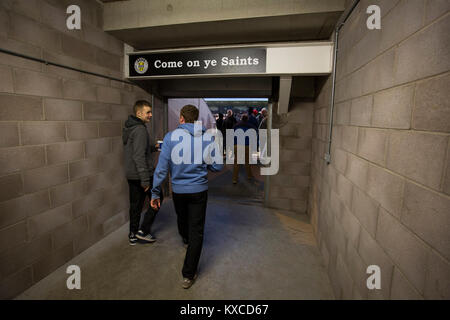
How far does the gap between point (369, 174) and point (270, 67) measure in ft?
Result: 5.68

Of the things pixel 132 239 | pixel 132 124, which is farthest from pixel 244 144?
pixel 132 239

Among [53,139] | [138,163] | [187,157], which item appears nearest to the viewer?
[187,157]

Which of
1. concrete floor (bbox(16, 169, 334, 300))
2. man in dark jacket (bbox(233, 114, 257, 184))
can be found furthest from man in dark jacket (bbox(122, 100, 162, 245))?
man in dark jacket (bbox(233, 114, 257, 184))

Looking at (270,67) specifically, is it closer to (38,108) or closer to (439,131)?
(439,131)

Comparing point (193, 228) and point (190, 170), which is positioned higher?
point (190, 170)

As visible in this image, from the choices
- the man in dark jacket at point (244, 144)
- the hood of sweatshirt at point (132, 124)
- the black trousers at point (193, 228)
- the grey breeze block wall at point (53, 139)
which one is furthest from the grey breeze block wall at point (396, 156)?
the man in dark jacket at point (244, 144)

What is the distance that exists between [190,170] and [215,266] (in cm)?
111

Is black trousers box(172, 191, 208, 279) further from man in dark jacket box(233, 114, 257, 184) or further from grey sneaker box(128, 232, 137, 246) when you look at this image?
man in dark jacket box(233, 114, 257, 184)

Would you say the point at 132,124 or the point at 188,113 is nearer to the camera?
the point at 188,113

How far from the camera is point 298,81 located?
355cm

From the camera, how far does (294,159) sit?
12.5 ft

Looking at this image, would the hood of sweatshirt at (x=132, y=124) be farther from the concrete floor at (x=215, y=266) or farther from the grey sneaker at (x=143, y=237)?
the concrete floor at (x=215, y=266)

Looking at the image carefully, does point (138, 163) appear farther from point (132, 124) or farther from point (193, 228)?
point (193, 228)
